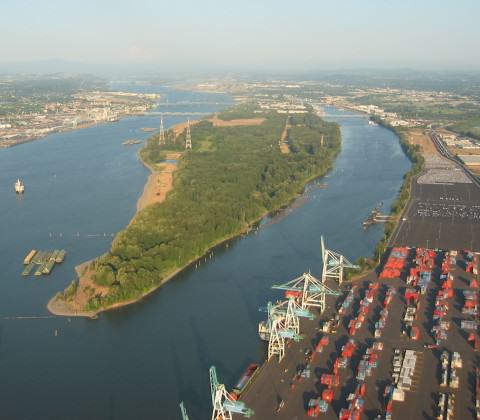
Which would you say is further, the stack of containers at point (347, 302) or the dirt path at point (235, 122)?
the dirt path at point (235, 122)

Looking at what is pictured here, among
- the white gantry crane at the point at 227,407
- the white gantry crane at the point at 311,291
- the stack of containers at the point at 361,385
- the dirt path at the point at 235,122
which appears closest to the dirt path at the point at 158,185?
the white gantry crane at the point at 311,291

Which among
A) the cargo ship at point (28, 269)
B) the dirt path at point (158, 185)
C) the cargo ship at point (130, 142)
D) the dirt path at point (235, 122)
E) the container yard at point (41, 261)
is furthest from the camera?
the dirt path at point (235, 122)

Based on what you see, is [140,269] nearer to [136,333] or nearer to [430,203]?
[136,333]

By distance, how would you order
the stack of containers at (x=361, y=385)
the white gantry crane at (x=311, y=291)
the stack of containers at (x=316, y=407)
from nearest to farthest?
the stack of containers at (x=361, y=385)
the stack of containers at (x=316, y=407)
the white gantry crane at (x=311, y=291)

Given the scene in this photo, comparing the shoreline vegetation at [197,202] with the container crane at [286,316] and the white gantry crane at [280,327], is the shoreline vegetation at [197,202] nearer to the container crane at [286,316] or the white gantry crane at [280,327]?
the container crane at [286,316]

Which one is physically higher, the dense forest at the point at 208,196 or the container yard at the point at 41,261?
the dense forest at the point at 208,196

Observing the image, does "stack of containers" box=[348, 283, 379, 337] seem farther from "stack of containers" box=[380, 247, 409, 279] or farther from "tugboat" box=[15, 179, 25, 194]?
"tugboat" box=[15, 179, 25, 194]

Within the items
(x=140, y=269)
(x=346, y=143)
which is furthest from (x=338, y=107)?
(x=140, y=269)

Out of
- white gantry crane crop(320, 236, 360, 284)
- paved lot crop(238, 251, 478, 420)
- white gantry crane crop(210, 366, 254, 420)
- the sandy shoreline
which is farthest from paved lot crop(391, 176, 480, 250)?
white gantry crane crop(210, 366, 254, 420)
